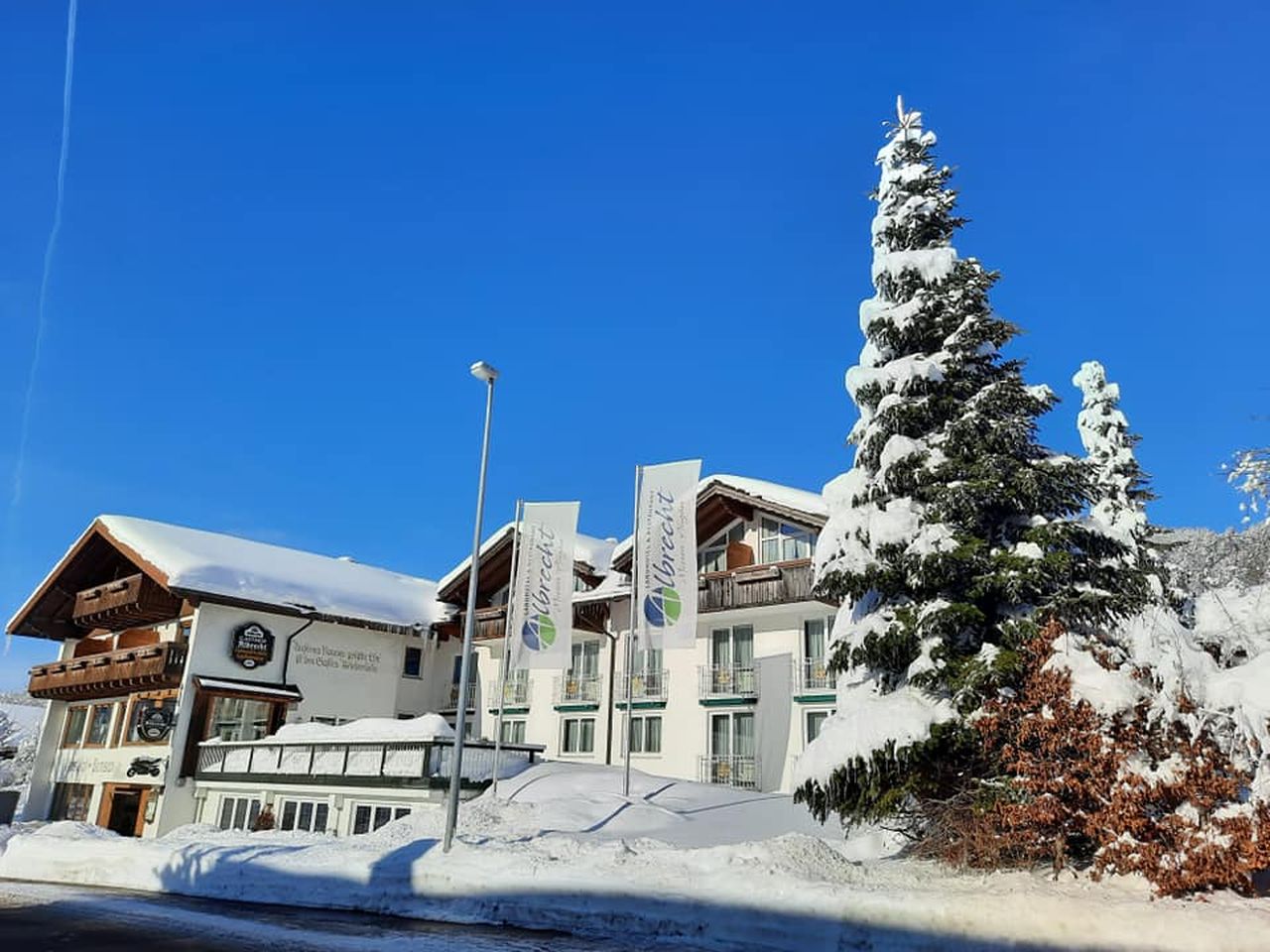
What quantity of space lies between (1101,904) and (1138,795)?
156 cm

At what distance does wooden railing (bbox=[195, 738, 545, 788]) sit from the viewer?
21.7m

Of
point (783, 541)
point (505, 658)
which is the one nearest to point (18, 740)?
point (505, 658)

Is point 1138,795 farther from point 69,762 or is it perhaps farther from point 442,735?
point 69,762

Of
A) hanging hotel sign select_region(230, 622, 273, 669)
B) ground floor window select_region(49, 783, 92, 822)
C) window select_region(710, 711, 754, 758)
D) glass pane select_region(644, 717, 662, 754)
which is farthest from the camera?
ground floor window select_region(49, 783, 92, 822)

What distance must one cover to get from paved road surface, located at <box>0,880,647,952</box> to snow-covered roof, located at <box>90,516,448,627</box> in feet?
59.1

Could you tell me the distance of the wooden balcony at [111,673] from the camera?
3073 cm

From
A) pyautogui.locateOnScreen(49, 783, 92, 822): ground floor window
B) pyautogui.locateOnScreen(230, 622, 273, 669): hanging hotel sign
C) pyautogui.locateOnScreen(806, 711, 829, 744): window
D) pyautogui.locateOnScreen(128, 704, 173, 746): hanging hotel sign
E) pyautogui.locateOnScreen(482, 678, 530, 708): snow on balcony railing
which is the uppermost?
pyautogui.locateOnScreen(230, 622, 273, 669): hanging hotel sign

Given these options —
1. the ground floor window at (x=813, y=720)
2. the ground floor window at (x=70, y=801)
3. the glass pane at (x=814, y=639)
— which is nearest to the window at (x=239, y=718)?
the ground floor window at (x=70, y=801)

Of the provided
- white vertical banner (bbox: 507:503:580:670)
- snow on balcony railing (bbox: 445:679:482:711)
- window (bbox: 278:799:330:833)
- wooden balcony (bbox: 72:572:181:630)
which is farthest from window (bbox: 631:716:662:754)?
wooden balcony (bbox: 72:572:181:630)

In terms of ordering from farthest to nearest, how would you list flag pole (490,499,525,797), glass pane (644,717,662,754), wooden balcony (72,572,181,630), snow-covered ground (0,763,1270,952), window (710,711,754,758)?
1. wooden balcony (72,572,181,630)
2. glass pane (644,717,662,754)
3. window (710,711,754,758)
4. flag pole (490,499,525,797)
5. snow-covered ground (0,763,1270,952)

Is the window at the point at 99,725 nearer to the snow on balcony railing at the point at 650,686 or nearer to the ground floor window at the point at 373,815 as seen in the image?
the ground floor window at the point at 373,815

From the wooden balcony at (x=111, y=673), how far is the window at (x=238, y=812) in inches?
198

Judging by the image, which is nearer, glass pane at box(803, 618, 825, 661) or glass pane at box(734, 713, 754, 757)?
glass pane at box(803, 618, 825, 661)

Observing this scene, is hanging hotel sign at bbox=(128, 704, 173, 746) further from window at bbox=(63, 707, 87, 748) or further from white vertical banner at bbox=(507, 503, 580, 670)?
white vertical banner at bbox=(507, 503, 580, 670)
